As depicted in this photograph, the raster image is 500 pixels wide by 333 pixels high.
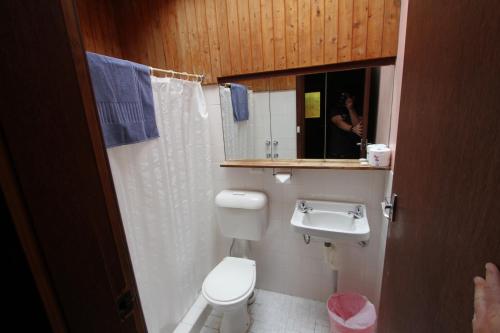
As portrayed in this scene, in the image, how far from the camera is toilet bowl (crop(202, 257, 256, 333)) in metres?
1.40

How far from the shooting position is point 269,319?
5.66ft

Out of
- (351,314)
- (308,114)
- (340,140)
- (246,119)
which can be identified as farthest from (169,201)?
(351,314)

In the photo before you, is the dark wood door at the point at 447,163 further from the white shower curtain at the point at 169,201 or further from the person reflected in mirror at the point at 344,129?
the white shower curtain at the point at 169,201

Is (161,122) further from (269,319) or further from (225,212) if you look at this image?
(269,319)

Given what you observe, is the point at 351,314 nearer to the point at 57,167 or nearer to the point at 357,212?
the point at 357,212

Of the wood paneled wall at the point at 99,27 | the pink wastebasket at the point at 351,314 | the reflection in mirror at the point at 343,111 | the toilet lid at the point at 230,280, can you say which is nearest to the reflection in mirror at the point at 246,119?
the reflection in mirror at the point at 343,111

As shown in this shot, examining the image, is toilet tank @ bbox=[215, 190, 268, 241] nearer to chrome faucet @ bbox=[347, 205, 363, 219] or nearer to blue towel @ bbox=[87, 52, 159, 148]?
chrome faucet @ bbox=[347, 205, 363, 219]

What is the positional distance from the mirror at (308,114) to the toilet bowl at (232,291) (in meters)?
0.83

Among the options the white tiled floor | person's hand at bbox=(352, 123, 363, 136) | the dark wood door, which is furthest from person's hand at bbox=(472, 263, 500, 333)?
the white tiled floor

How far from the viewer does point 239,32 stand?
1.55m

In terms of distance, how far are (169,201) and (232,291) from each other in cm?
71

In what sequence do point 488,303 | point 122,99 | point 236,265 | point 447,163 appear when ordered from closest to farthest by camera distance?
point 488,303 < point 447,163 < point 122,99 < point 236,265

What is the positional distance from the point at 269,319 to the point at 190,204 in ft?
3.49

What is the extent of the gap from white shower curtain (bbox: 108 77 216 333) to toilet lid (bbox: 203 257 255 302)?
0.23 m
